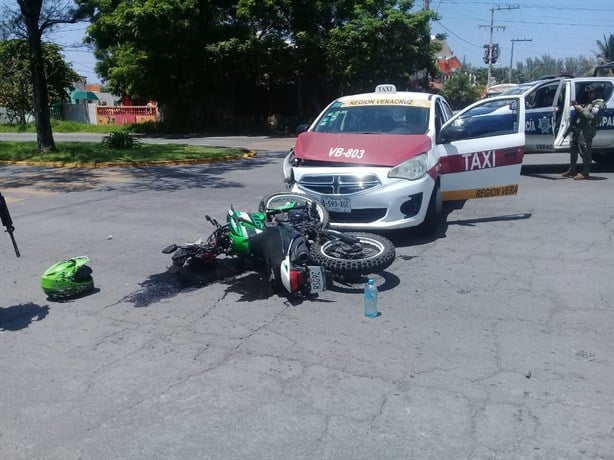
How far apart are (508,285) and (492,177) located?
9.39 ft

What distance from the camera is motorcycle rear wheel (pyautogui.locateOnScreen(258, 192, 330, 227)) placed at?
657cm

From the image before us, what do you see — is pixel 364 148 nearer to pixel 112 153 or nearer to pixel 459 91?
pixel 112 153

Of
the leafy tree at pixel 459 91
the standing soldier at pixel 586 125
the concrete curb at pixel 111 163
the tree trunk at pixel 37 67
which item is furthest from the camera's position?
the leafy tree at pixel 459 91

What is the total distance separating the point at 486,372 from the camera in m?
4.07

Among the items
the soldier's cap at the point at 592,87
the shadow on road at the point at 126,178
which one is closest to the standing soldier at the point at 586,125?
the soldier's cap at the point at 592,87

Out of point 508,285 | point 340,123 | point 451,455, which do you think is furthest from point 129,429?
point 340,123

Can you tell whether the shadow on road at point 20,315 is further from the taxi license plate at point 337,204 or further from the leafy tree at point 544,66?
the leafy tree at point 544,66

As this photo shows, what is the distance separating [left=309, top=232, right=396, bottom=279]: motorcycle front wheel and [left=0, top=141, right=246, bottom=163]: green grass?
1157cm

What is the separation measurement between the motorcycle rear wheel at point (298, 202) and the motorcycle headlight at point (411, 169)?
3.38ft

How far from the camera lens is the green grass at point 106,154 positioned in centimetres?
1659

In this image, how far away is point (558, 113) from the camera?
12.6 metres

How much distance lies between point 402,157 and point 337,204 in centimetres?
99

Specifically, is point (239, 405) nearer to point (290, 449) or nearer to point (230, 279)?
point (290, 449)

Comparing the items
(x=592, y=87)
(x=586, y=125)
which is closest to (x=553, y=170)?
A: (x=592, y=87)
